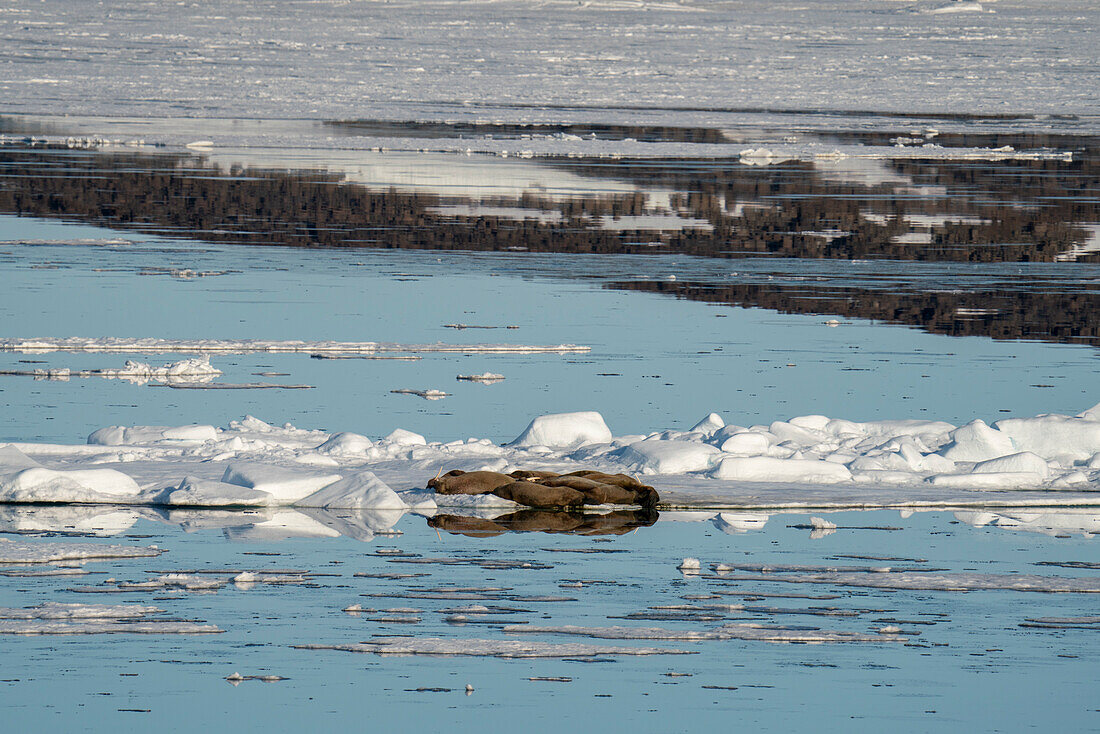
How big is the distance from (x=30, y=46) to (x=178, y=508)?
51.2m

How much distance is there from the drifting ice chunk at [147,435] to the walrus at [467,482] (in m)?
1.87

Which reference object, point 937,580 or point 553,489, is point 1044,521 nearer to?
point 937,580

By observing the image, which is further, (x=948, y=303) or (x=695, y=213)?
(x=695, y=213)

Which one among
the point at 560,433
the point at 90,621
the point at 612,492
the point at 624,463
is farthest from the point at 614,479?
the point at 90,621

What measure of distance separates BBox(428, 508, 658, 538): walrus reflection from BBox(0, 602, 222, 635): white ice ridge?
225cm

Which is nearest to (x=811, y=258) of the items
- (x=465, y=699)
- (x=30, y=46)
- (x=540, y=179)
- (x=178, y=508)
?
(x=540, y=179)

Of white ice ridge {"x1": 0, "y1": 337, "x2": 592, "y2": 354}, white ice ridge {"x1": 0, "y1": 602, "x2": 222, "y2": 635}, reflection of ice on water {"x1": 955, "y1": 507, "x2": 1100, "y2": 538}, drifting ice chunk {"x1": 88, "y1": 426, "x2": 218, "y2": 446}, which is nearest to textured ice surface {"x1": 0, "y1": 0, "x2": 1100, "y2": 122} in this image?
white ice ridge {"x1": 0, "y1": 337, "x2": 592, "y2": 354}

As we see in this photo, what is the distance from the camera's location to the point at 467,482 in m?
10.3

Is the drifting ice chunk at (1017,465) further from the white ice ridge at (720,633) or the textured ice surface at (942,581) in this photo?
the white ice ridge at (720,633)

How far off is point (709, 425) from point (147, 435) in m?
3.35

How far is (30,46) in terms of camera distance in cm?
5831

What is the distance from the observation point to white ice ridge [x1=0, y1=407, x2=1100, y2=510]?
10.1 meters

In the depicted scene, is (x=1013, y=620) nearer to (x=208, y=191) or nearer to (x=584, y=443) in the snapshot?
(x=584, y=443)

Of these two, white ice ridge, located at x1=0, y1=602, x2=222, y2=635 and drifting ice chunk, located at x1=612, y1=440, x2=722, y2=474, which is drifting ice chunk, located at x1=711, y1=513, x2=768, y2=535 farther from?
white ice ridge, located at x1=0, y1=602, x2=222, y2=635
